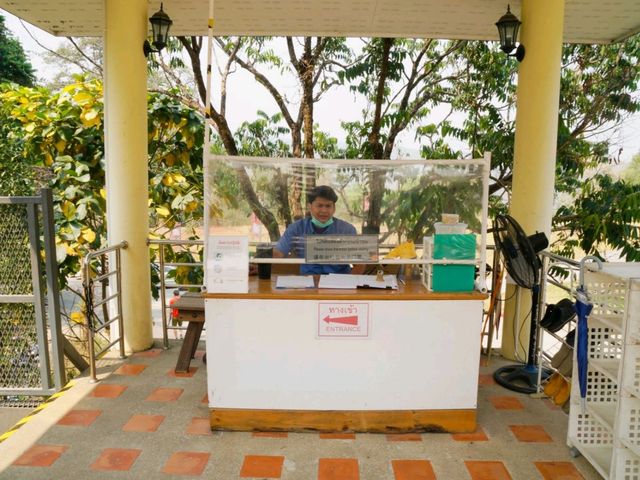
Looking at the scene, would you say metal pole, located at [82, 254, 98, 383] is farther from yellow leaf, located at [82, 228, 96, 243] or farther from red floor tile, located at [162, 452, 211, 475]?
red floor tile, located at [162, 452, 211, 475]

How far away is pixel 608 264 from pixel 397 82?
5.38m

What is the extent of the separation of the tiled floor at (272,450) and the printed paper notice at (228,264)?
90cm

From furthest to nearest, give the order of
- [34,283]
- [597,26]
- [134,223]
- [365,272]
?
[597,26], [134,223], [34,283], [365,272]

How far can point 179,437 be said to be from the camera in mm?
3037

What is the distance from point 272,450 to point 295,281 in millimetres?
986

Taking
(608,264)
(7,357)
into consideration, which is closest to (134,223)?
(7,357)

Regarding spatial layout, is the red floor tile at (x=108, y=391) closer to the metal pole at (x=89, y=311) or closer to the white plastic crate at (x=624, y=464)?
the metal pole at (x=89, y=311)

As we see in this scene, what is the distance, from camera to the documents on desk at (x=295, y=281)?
3.10m

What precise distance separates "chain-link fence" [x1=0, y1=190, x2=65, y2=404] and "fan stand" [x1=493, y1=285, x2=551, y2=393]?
11.2 feet

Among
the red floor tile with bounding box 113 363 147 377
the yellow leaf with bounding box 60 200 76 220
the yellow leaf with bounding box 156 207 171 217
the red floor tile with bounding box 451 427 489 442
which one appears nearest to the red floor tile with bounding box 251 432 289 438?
the red floor tile with bounding box 451 427 489 442

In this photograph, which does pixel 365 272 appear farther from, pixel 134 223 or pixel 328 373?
pixel 134 223

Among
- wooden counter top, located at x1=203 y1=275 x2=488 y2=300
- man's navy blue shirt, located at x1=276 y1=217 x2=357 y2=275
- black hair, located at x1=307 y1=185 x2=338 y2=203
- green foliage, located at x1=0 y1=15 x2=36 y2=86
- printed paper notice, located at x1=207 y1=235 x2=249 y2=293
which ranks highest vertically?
green foliage, located at x1=0 y1=15 x2=36 y2=86

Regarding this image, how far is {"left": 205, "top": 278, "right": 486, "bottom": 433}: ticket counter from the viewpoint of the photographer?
2.98 m

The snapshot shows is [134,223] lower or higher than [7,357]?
higher
